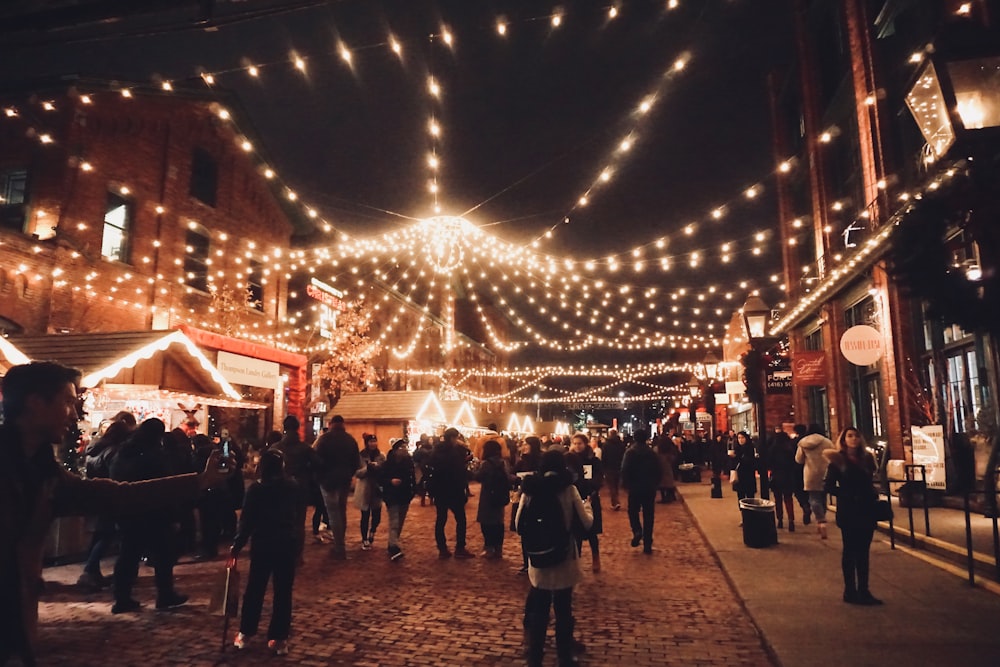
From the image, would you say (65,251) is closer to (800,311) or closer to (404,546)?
(404,546)

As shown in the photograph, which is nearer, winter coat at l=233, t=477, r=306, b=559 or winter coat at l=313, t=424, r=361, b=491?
winter coat at l=233, t=477, r=306, b=559

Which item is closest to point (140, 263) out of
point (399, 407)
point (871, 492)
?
point (399, 407)

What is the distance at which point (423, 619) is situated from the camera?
6.22 meters

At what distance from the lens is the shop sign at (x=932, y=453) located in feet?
39.3

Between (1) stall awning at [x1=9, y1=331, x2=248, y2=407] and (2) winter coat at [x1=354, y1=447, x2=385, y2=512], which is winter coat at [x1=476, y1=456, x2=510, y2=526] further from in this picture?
(1) stall awning at [x1=9, y1=331, x2=248, y2=407]

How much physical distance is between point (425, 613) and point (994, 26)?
276 inches

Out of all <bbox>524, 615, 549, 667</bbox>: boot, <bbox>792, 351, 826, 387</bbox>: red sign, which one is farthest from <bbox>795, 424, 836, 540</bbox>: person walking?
<bbox>792, 351, 826, 387</bbox>: red sign

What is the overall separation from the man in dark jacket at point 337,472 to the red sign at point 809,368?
12.7 metres

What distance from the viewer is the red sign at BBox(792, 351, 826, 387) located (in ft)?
57.6

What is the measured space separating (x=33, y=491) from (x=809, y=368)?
18.2 metres

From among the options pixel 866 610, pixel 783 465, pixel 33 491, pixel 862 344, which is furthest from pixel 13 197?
pixel 862 344

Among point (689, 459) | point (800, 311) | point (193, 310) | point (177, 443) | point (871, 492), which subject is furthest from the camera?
point (689, 459)

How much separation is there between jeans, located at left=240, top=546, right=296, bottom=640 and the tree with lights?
21121 mm

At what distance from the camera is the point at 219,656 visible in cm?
515
